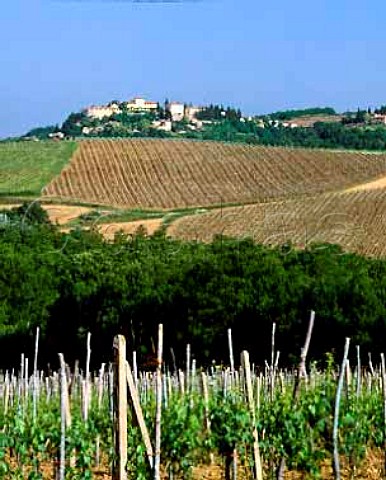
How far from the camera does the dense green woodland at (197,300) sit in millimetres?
27484

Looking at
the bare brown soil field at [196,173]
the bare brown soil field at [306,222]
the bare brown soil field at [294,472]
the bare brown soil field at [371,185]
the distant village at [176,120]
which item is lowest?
the bare brown soil field at [294,472]

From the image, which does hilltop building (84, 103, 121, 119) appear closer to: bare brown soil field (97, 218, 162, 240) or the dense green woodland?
bare brown soil field (97, 218, 162, 240)

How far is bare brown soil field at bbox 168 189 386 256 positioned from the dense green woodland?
613cm

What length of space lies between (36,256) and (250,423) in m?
33.2

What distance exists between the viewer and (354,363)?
25531 mm

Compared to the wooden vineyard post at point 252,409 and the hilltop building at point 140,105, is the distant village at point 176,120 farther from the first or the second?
the wooden vineyard post at point 252,409

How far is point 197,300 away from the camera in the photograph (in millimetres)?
30453

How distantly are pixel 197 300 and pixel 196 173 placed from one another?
121 feet

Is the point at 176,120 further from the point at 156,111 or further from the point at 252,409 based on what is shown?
the point at 252,409

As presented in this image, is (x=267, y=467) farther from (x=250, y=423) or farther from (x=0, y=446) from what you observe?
(x=0, y=446)

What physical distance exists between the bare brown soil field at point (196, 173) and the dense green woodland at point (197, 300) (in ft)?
64.0

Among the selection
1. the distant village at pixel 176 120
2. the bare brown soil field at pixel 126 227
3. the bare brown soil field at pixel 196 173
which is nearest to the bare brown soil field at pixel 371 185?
the bare brown soil field at pixel 196 173

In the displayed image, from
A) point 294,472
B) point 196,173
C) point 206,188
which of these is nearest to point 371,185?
point 206,188

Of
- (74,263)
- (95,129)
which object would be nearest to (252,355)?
(74,263)
